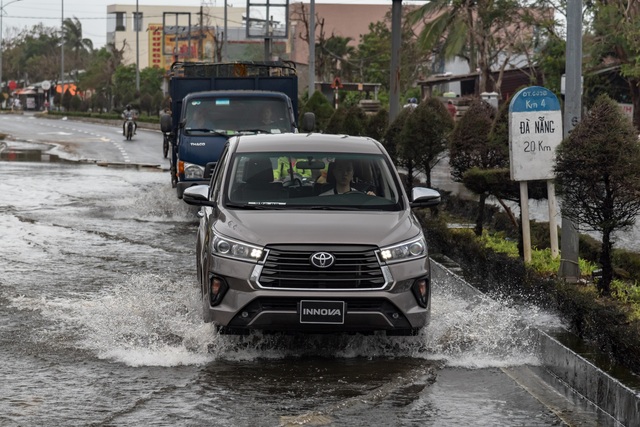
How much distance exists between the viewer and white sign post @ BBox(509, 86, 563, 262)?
39.8ft

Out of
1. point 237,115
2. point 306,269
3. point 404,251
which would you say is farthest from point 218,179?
point 237,115

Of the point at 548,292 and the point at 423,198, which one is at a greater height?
the point at 423,198

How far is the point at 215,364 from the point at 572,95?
171 inches

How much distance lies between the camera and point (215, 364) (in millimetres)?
9078

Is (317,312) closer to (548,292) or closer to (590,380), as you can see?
(590,380)

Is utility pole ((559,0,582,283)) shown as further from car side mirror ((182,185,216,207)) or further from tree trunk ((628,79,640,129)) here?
tree trunk ((628,79,640,129))

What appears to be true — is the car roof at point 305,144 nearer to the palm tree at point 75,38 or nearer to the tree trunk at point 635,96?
the tree trunk at point 635,96

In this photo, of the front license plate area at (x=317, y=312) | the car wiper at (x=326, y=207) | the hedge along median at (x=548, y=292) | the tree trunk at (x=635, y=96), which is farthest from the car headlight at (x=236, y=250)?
the tree trunk at (x=635, y=96)

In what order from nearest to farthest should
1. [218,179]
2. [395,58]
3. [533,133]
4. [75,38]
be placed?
1. [218,179]
2. [533,133]
3. [395,58]
4. [75,38]

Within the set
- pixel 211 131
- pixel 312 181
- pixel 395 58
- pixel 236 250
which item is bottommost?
pixel 236 250

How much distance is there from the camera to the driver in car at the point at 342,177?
10.4 m

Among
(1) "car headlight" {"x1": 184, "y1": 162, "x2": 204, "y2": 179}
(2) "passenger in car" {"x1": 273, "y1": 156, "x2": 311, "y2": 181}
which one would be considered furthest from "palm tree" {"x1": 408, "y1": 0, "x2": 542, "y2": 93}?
(2) "passenger in car" {"x1": 273, "y1": 156, "x2": 311, "y2": 181}

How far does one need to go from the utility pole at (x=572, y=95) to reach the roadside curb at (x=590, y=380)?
6.98 feet

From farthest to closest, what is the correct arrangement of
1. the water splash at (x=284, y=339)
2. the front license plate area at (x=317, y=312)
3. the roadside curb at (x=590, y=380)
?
1. the water splash at (x=284, y=339)
2. the front license plate area at (x=317, y=312)
3. the roadside curb at (x=590, y=380)
